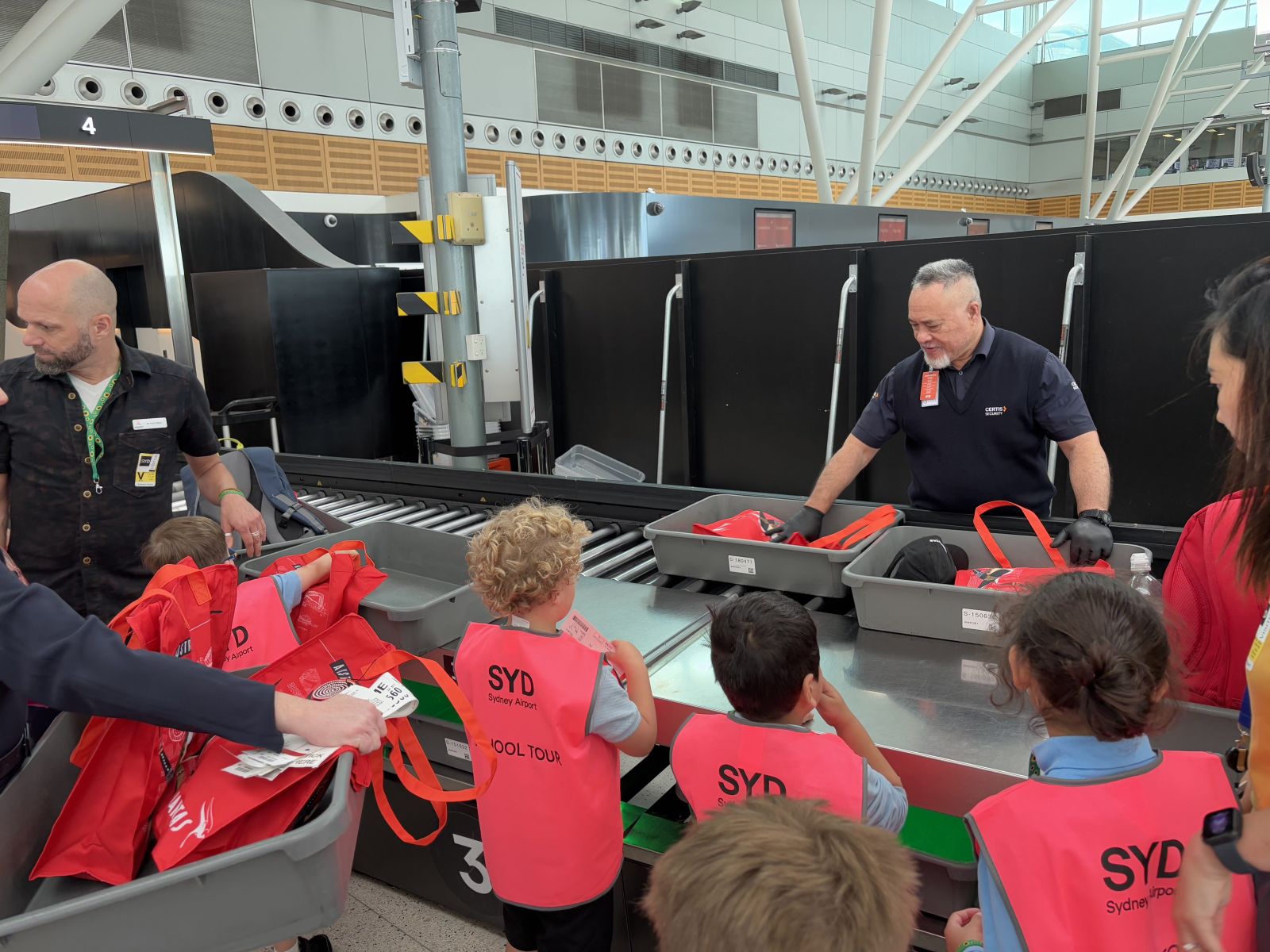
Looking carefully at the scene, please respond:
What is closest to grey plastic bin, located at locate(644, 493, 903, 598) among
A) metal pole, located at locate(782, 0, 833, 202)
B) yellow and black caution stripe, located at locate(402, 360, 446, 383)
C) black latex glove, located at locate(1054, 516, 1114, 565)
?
black latex glove, located at locate(1054, 516, 1114, 565)

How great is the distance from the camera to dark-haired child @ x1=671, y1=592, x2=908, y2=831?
1379mm

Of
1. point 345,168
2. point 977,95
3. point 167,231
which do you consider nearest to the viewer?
point 167,231

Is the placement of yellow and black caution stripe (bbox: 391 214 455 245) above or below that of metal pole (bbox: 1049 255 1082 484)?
above

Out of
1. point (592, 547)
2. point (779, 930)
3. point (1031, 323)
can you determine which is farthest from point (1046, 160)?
point (779, 930)

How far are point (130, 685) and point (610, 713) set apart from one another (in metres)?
0.79

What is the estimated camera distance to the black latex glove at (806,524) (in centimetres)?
250

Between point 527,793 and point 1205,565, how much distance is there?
1.30 meters

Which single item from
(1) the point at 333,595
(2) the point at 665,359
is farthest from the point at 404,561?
(2) the point at 665,359

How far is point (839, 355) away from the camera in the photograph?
16.3 ft

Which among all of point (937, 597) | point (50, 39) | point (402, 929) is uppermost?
point (50, 39)

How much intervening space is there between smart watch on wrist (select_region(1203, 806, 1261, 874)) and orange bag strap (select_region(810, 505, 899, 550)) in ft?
4.17

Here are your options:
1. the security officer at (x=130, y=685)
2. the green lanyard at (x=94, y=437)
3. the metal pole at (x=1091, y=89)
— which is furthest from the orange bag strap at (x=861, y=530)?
the metal pole at (x=1091, y=89)

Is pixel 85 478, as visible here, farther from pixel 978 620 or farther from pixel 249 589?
pixel 978 620

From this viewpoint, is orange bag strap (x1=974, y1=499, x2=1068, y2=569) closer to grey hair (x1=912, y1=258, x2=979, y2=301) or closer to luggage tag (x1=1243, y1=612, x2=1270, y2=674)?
grey hair (x1=912, y1=258, x2=979, y2=301)
